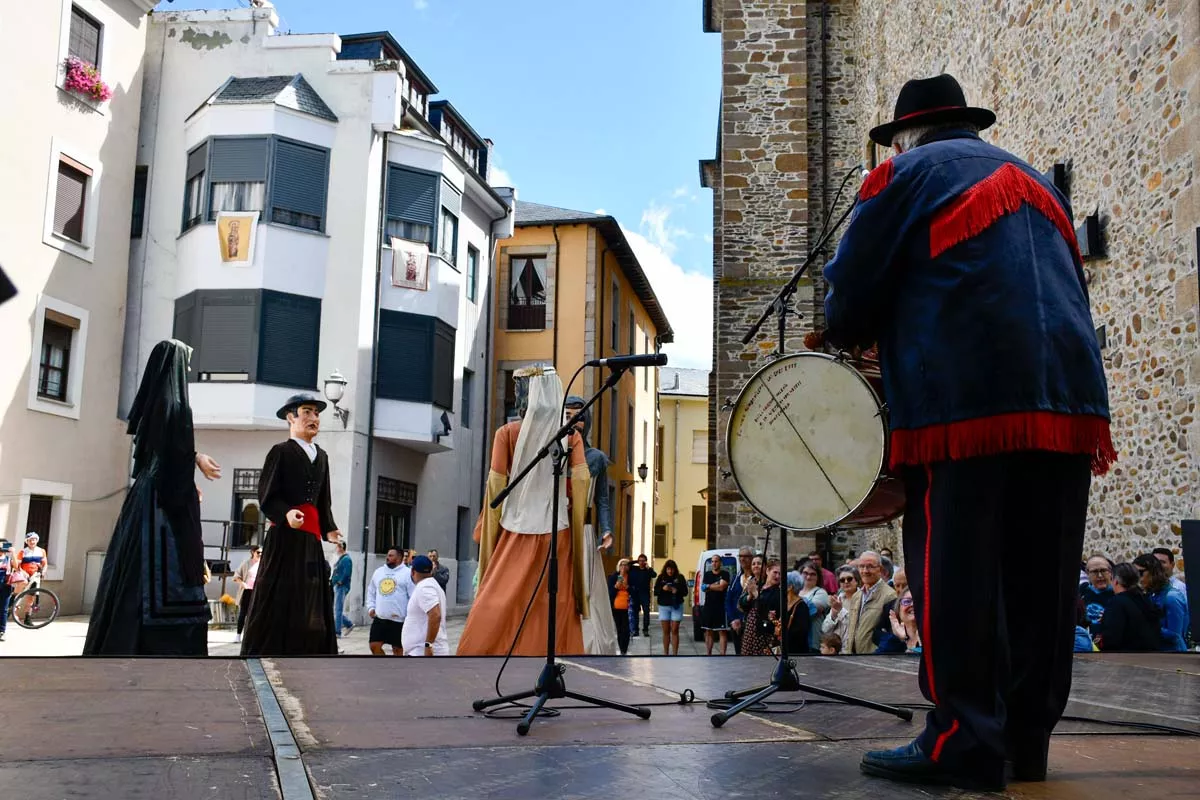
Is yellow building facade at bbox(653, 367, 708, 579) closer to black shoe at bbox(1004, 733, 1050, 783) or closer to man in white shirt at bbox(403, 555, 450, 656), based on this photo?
man in white shirt at bbox(403, 555, 450, 656)

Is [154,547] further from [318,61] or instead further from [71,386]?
[318,61]

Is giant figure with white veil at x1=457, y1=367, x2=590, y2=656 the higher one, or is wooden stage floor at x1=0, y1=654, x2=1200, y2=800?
giant figure with white veil at x1=457, y1=367, x2=590, y2=656

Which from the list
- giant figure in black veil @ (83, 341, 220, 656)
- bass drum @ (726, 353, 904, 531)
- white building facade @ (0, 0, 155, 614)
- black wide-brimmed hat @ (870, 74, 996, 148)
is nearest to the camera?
black wide-brimmed hat @ (870, 74, 996, 148)

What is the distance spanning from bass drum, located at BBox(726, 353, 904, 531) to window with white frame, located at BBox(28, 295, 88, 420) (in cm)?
2065

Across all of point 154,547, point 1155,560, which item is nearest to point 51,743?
point 154,547

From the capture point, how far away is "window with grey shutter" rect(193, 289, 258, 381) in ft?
80.0

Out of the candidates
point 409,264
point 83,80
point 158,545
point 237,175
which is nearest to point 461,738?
point 158,545

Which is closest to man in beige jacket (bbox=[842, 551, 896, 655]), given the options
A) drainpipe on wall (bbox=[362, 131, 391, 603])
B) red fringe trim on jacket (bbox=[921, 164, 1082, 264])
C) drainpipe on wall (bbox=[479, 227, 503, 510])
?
red fringe trim on jacket (bbox=[921, 164, 1082, 264])

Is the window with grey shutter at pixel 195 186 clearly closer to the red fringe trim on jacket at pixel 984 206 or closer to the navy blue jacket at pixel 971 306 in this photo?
the navy blue jacket at pixel 971 306

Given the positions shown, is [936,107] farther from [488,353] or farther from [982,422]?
[488,353]

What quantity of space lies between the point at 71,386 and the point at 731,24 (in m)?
15.0

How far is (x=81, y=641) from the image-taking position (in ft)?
54.4

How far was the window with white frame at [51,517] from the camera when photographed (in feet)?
70.5

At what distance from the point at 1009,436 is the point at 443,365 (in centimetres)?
2566
